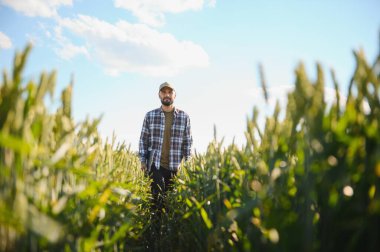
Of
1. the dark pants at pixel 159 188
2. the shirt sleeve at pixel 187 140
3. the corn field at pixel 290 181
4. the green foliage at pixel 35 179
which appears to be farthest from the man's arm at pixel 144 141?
the corn field at pixel 290 181

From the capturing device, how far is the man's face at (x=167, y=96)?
4.72 meters

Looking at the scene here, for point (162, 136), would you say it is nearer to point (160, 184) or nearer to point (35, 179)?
point (160, 184)

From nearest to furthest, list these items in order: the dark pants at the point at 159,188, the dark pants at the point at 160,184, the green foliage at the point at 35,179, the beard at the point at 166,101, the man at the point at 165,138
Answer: the green foliage at the point at 35,179, the dark pants at the point at 159,188, the dark pants at the point at 160,184, the man at the point at 165,138, the beard at the point at 166,101

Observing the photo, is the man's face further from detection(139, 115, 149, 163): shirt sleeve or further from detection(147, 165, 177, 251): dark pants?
detection(147, 165, 177, 251): dark pants

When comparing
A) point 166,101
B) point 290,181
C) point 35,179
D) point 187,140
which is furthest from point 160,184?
point 35,179

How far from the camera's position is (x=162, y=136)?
14.9 ft

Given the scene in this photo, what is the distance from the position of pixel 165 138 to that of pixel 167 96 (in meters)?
0.69

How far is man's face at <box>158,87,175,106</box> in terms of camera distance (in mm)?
4719

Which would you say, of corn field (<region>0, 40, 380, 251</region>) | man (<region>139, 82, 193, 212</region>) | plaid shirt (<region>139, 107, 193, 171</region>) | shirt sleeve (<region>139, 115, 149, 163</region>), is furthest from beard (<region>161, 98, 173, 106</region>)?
corn field (<region>0, 40, 380, 251</region>)

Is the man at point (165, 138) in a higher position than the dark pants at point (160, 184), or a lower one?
higher

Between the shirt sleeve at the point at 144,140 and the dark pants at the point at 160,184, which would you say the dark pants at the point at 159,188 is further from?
the shirt sleeve at the point at 144,140

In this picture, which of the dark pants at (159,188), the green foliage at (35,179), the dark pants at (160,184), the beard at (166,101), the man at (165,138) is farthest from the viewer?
the beard at (166,101)

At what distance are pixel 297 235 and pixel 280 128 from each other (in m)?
0.54

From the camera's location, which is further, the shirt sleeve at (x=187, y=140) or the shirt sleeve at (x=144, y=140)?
the shirt sleeve at (x=187, y=140)
